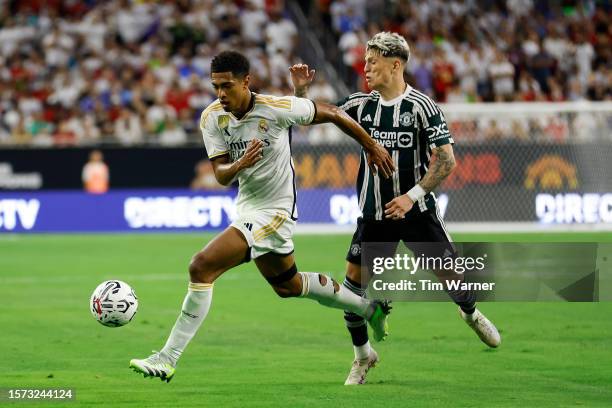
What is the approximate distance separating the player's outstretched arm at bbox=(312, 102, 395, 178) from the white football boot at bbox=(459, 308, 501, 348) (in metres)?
1.36

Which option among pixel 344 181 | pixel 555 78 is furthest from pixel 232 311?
pixel 555 78

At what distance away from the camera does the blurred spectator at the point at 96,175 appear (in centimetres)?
2412

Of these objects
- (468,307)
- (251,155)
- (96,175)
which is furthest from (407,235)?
(96,175)

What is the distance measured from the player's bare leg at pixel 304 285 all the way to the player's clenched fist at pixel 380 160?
88cm

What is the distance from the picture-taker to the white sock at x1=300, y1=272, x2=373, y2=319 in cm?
867

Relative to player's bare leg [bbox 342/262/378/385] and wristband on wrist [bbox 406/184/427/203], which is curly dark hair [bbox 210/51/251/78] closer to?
wristband on wrist [bbox 406/184/427/203]

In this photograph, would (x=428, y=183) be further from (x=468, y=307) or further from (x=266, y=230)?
(x=266, y=230)

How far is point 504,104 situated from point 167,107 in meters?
7.23

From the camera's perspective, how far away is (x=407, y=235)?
9000 millimetres

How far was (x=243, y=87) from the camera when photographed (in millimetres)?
8266

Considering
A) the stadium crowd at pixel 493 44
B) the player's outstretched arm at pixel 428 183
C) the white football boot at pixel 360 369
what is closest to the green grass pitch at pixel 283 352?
the white football boot at pixel 360 369

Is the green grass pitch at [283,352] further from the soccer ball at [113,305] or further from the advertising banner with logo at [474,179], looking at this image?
the advertising banner with logo at [474,179]

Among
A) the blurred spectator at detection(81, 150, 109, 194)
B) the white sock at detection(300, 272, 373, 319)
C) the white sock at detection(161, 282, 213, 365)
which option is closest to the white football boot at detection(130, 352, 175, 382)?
the white sock at detection(161, 282, 213, 365)

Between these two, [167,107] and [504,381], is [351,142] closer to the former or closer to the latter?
[167,107]
